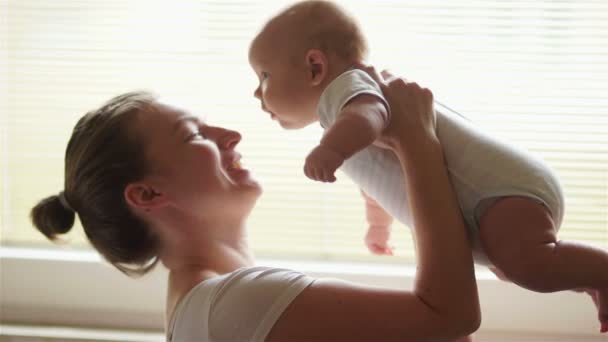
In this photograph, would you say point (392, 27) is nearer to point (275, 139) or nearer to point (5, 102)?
point (275, 139)

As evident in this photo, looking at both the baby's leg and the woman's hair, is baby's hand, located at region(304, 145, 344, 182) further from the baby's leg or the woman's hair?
the woman's hair

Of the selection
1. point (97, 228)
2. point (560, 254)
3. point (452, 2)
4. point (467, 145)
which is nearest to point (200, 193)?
point (97, 228)

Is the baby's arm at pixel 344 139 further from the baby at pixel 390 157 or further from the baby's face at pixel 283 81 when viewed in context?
the baby's face at pixel 283 81

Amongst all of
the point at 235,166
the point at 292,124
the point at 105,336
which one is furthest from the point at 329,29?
the point at 105,336

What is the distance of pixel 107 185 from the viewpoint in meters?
1.31

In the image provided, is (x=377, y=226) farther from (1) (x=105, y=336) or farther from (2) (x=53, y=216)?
(1) (x=105, y=336)

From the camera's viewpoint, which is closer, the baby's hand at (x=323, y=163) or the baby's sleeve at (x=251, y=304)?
the baby's hand at (x=323, y=163)

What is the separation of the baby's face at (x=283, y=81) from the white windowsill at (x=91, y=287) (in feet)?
1.82

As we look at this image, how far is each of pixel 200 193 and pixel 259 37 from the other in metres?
0.27

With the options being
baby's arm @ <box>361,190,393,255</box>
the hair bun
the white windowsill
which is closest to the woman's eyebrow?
the hair bun

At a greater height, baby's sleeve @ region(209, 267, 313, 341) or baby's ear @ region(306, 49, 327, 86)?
baby's ear @ region(306, 49, 327, 86)

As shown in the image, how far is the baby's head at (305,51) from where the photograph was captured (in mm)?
1235

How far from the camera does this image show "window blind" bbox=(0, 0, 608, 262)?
5.45ft

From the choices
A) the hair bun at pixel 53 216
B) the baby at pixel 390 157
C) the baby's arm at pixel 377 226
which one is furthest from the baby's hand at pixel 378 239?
the hair bun at pixel 53 216
